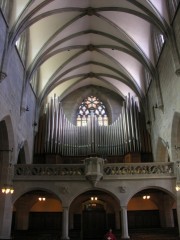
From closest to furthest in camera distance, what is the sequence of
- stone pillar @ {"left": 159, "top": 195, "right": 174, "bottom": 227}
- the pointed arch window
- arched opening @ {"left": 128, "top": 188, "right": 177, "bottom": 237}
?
1. stone pillar @ {"left": 159, "top": 195, "right": 174, "bottom": 227}
2. arched opening @ {"left": 128, "top": 188, "right": 177, "bottom": 237}
3. the pointed arch window

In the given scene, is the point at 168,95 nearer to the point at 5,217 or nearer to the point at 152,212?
the point at 152,212

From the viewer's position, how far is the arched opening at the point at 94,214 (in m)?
20.1

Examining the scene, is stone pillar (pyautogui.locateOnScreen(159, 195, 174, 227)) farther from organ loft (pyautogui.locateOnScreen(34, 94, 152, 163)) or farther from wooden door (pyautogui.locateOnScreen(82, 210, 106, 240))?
wooden door (pyautogui.locateOnScreen(82, 210, 106, 240))

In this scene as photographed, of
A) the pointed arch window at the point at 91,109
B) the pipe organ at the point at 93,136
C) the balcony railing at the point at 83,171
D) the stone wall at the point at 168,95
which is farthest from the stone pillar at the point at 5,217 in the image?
the pointed arch window at the point at 91,109

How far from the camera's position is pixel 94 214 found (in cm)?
2091

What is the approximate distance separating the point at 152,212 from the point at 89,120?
28.6 ft

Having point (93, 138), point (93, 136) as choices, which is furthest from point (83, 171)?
point (93, 136)

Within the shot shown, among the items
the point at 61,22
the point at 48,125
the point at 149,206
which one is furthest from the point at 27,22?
the point at 149,206

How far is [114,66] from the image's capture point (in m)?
23.8

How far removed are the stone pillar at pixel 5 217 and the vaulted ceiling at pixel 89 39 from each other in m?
8.02

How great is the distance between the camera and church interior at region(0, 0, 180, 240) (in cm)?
1577

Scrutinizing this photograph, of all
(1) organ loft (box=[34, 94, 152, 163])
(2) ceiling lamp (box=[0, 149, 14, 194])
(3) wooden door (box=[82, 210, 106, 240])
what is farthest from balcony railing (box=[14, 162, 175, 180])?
(3) wooden door (box=[82, 210, 106, 240])

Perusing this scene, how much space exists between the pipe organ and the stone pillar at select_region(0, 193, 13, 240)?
675 centimetres

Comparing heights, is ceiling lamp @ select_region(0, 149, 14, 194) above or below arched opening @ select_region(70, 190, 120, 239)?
above
